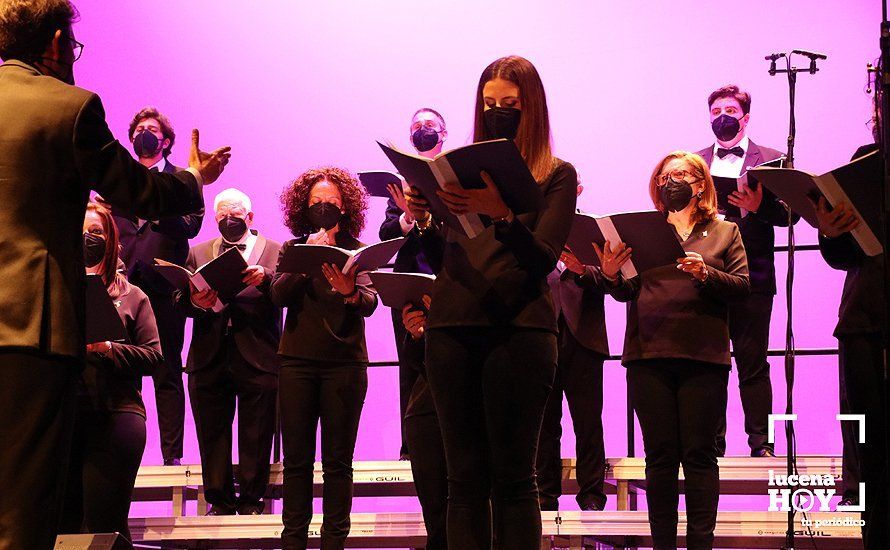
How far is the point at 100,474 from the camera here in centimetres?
331

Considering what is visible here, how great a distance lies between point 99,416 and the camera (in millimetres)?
3369

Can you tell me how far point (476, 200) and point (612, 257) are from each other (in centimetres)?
150

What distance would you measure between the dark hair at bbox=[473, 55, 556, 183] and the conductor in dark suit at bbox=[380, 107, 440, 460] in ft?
4.58

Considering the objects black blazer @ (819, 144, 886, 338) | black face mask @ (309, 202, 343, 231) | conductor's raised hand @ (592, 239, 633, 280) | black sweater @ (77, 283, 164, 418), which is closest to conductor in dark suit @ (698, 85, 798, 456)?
conductor's raised hand @ (592, 239, 633, 280)

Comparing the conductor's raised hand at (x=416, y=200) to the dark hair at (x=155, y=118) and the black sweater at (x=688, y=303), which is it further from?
the dark hair at (x=155, y=118)

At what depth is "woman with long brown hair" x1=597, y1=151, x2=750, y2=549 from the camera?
3.69m

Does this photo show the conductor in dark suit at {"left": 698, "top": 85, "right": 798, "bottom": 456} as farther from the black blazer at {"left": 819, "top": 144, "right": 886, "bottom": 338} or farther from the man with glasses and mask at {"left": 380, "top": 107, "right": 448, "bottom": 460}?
the man with glasses and mask at {"left": 380, "top": 107, "right": 448, "bottom": 460}

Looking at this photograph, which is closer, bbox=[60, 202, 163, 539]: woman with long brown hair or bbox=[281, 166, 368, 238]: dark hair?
bbox=[60, 202, 163, 539]: woman with long brown hair

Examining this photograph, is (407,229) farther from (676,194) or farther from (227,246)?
(676,194)

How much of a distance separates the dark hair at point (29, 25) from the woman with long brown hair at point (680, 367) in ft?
7.32

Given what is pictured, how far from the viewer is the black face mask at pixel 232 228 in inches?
198

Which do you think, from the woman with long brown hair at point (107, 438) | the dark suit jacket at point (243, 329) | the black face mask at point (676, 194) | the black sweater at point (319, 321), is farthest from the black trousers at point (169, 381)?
the black face mask at point (676, 194)

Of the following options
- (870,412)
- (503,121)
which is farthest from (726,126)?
(503,121)

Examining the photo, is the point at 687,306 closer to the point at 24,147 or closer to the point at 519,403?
the point at 519,403
